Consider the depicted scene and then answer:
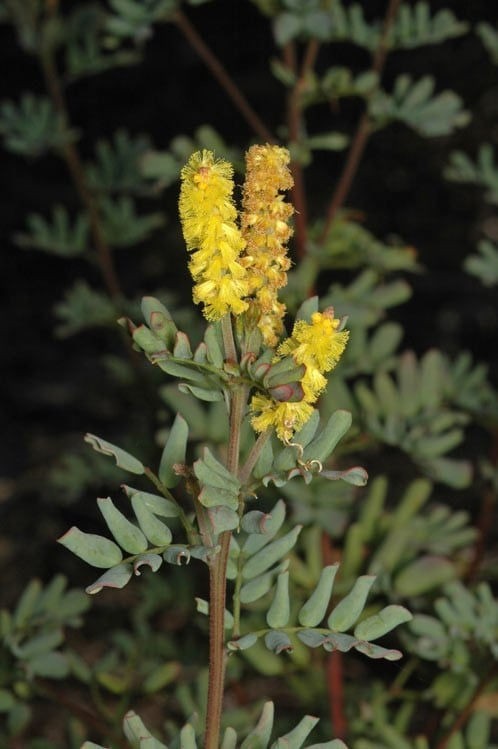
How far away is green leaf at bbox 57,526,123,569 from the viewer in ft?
2.37

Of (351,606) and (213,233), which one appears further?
(351,606)

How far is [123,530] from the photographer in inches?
29.1

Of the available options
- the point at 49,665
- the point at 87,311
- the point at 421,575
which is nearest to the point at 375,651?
the point at 49,665

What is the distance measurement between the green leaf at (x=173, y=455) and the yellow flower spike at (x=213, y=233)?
142 millimetres

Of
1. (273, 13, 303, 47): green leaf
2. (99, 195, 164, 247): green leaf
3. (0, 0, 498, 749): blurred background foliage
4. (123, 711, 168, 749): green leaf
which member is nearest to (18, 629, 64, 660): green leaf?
(0, 0, 498, 749): blurred background foliage

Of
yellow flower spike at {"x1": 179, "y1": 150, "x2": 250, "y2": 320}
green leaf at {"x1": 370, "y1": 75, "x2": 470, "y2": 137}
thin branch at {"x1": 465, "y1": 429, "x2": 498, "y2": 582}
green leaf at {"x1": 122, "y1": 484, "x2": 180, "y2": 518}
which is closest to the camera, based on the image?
yellow flower spike at {"x1": 179, "y1": 150, "x2": 250, "y2": 320}

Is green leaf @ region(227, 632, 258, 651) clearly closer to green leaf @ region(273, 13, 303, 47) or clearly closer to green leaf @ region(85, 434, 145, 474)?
green leaf @ region(85, 434, 145, 474)

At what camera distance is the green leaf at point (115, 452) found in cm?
72

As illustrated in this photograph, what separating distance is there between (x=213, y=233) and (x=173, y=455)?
0.22 meters

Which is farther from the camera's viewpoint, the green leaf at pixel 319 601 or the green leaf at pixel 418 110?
the green leaf at pixel 418 110

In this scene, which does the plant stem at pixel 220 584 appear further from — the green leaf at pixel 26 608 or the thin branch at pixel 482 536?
the thin branch at pixel 482 536

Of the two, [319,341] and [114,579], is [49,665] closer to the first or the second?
[114,579]

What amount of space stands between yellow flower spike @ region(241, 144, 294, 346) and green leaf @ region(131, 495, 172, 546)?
0.61 ft

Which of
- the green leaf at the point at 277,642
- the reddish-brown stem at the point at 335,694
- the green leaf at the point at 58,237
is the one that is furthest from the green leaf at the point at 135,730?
the green leaf at the point at 58,237
